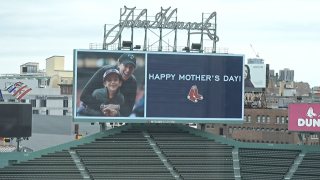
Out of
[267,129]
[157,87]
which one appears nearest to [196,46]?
[157,87]

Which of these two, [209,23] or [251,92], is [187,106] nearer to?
[209,23]

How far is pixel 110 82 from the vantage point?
4825cm

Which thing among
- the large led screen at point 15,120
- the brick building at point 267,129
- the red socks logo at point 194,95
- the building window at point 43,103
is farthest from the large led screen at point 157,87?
the building window at point 43,103

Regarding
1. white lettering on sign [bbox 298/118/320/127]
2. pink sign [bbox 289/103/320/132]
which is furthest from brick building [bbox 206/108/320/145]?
white lettering on sign [bbox 298/118/320/127]

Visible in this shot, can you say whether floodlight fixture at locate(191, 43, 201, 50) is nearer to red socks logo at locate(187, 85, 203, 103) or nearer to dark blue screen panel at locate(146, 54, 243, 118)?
dark blue screen panel at locate(146, 54, 243, 118)

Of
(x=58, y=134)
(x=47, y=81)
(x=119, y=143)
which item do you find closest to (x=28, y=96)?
(x=47, y=81)

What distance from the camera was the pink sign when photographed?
165ft

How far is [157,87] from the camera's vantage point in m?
48.9

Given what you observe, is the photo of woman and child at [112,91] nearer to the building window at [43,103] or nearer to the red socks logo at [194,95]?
the red socks logo at [194,95]

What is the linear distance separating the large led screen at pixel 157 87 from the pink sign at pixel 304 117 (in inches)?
→ 165

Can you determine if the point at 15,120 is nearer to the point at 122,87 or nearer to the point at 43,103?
the point at 122,87

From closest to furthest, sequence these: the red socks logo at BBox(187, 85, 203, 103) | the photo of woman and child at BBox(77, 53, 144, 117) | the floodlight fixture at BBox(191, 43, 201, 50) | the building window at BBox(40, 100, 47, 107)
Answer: the photo of woman and child at BBox(77, 53, 144, 117) → the red socks logo at BBox(187, 85, 203, 103) → the floodlight fixture at BBox(191, 43, 201, 50) → the building window at BBox(40, 100, 47, 107)

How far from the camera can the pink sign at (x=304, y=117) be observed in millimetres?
50412

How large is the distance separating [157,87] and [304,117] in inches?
424
